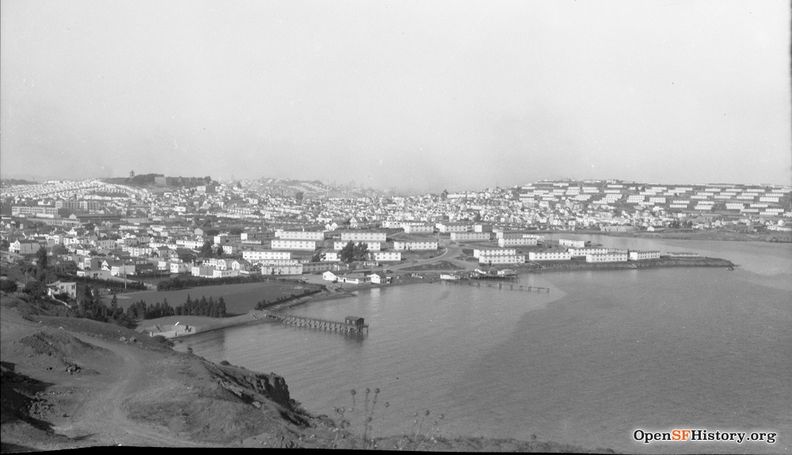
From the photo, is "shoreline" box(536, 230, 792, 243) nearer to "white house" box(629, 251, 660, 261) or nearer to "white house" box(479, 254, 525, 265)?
"white house" box(629, 251, 660, 261)

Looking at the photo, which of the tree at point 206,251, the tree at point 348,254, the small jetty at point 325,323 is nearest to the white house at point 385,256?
the tree at point 348,254

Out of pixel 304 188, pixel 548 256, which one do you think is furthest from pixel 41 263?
pixel 304 188

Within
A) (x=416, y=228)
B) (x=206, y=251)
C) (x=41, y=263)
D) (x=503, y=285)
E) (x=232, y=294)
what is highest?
(x=41, y=263)

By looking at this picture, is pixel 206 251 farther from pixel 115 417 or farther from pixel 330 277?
pixel 115 417

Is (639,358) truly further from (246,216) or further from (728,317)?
(246,216)

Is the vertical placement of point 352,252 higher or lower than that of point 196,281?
higher

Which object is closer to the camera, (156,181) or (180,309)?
(180,309)

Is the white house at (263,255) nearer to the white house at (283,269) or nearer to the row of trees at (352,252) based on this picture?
the white house at (283,269)
